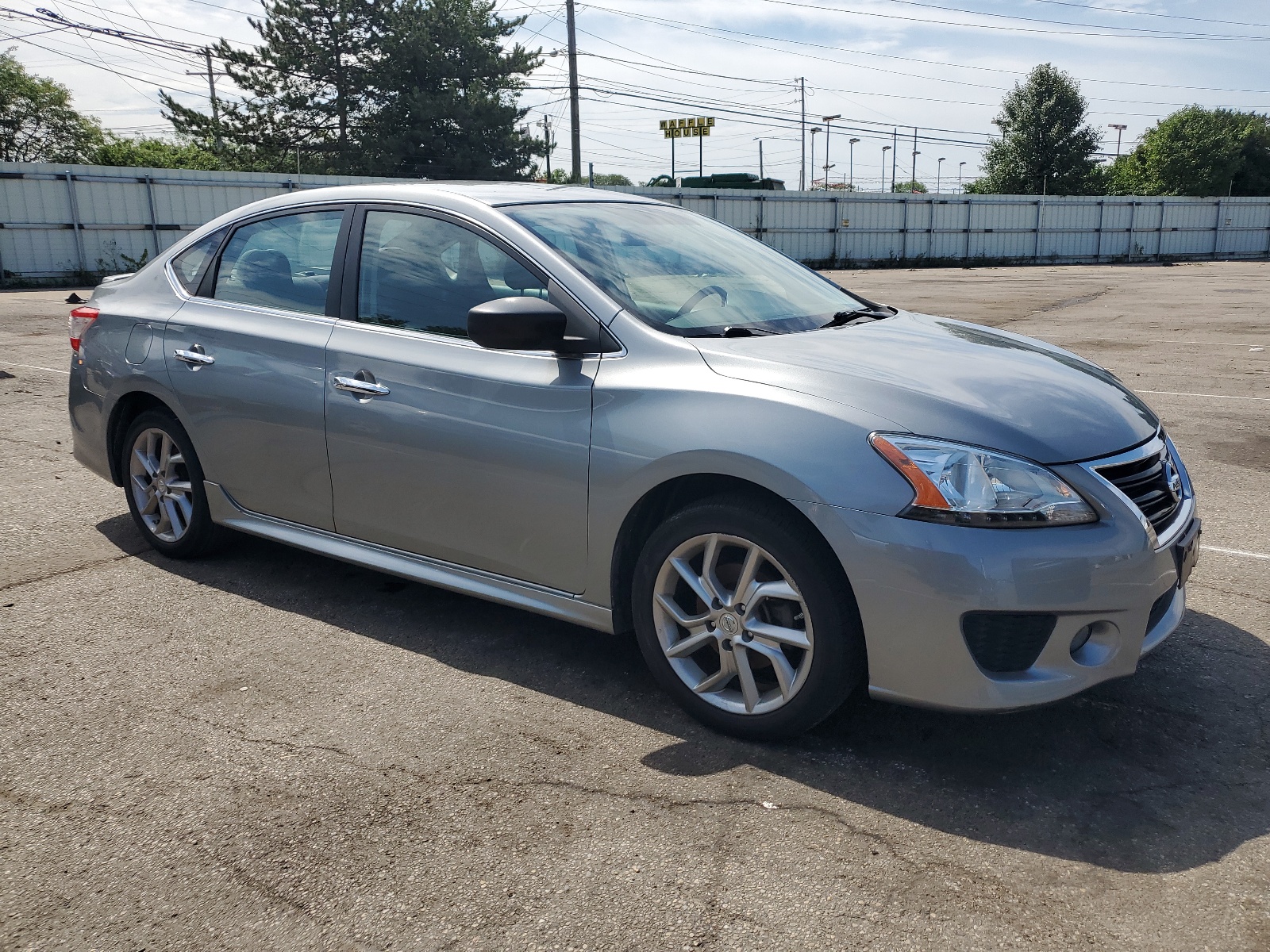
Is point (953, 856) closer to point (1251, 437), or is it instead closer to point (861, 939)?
point (861, 939)

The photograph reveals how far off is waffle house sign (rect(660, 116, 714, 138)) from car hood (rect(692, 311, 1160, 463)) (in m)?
82.3

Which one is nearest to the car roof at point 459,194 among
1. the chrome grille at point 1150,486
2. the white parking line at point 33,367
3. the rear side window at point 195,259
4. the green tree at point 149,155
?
the rear side window at point 195,259

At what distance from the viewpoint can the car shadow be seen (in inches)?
107

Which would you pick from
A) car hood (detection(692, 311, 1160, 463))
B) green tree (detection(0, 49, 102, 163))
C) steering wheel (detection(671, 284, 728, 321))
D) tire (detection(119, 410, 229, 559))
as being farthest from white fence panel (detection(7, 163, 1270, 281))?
green tree (detection(0, 49, 102, 163))

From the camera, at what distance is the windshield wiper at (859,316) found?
380cm

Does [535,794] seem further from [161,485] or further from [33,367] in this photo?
[33,367]

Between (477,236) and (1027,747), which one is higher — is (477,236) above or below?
above

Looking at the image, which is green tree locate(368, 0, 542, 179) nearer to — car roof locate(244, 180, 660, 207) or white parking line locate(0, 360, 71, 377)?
white parking line locate(0, 360, 71, 377)

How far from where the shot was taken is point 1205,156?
70438mm

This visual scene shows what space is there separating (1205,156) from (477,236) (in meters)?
79.1

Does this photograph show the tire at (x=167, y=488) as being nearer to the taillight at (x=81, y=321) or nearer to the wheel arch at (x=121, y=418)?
the wheel arch at (x=121, y=418)

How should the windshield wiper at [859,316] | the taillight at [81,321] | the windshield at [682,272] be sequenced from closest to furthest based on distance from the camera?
the windshield at [682,272] < the windshield wiper at [859,316] < the taillight at [81,321]

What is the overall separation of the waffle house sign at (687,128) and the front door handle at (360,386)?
269ft

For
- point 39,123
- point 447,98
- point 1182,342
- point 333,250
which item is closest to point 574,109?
point 447,98
